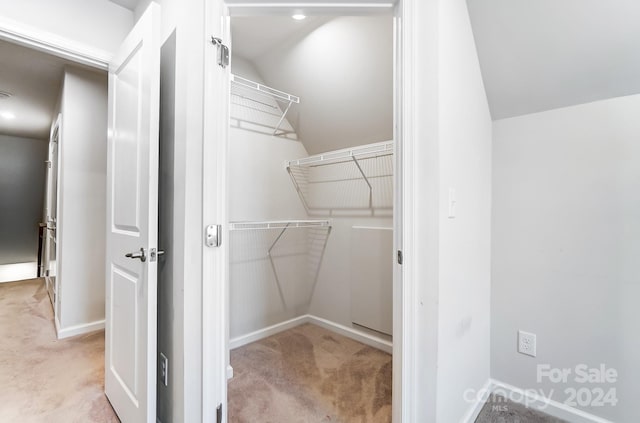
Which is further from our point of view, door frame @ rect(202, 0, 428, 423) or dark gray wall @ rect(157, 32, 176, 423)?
dark gray wall @ rect(157, 32, 176, 423)

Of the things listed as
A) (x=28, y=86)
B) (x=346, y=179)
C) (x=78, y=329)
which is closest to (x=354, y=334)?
(x=346, y=179)

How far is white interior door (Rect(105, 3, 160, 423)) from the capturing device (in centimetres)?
118

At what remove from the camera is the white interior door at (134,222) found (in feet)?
3.88

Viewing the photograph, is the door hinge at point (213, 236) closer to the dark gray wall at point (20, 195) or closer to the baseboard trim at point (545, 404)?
the baseboard trim at point (545, 404)

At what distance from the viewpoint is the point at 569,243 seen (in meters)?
1.50

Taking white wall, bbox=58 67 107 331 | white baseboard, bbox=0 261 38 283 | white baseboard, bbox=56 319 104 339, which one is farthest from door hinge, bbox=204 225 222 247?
white baseboard, bbox=0 261 38 283

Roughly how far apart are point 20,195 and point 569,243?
780 centimetres

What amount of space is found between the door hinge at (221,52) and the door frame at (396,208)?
0.09 ft

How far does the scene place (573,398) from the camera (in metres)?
1.50

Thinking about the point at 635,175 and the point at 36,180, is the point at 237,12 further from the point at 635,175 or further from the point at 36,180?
the point at 36,180

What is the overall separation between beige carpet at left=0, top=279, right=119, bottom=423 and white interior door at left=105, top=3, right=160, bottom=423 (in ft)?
0.61

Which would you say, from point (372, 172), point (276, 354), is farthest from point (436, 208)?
point (276, 354)

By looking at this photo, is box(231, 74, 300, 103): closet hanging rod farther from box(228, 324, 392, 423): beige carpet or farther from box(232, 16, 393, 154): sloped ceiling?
box(228, 324, 392, 423): beige carpet

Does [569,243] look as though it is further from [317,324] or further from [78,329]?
[78,329]
